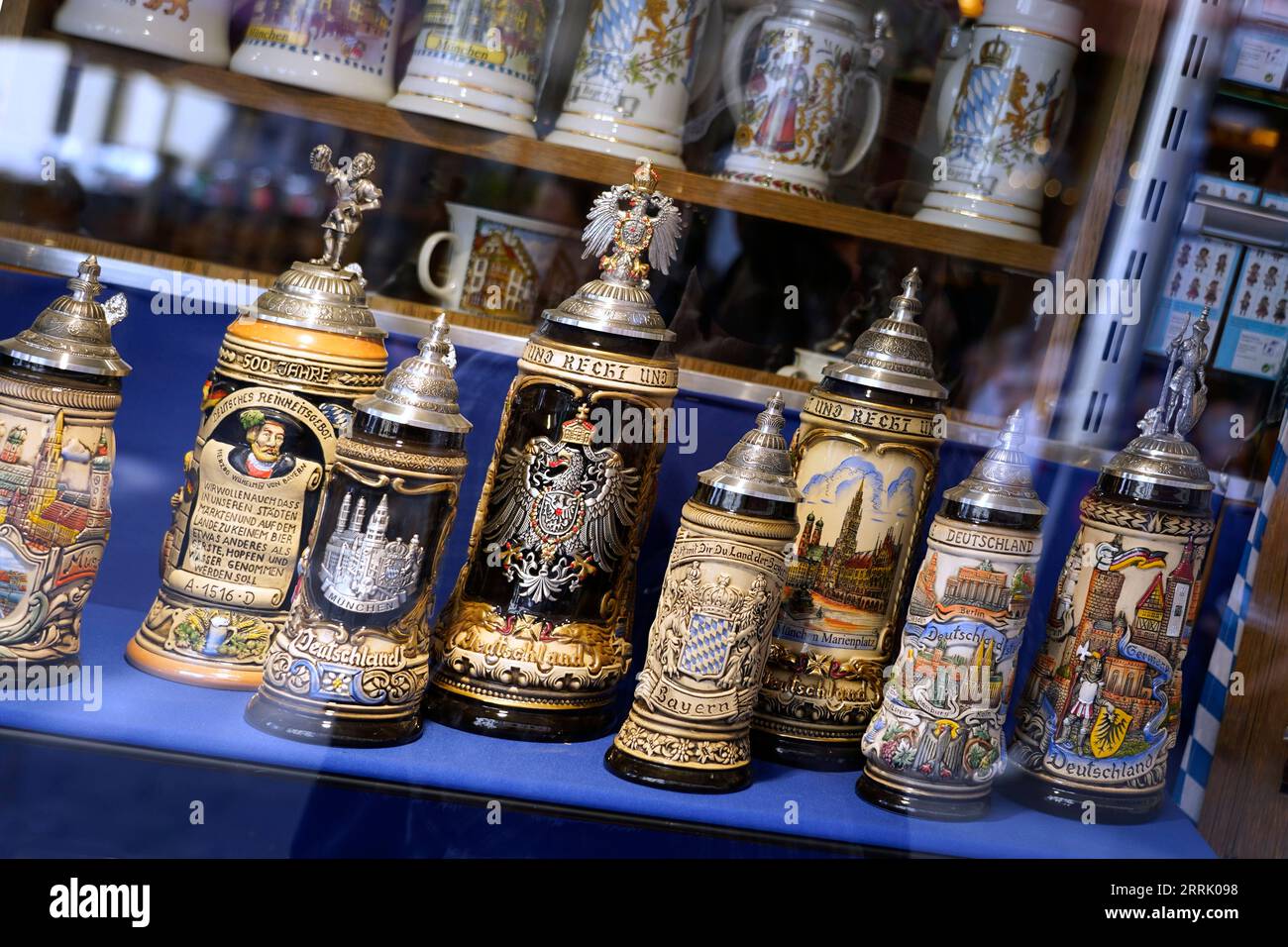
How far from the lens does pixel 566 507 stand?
1224 mm

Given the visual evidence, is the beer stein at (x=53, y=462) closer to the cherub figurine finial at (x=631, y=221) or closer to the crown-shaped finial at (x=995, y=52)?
the cherub figurine finial at (x=631, y=221)

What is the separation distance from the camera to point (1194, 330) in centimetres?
134

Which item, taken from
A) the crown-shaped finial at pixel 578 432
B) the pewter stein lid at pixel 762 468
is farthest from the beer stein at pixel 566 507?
the pewter stein lid at pixel 762 468

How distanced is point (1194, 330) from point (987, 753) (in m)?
0.48

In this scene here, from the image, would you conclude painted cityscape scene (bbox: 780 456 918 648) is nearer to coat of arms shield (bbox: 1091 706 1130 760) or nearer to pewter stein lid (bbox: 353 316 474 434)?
coat of arms shield (bbox: 1091 706 1130 760)

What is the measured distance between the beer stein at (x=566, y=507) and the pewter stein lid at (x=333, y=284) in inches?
6.4

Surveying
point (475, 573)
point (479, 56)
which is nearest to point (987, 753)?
point (475, 573)

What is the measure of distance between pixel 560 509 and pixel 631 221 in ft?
0.91

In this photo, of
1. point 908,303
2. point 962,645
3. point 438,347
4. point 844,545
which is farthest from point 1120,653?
point 438,347

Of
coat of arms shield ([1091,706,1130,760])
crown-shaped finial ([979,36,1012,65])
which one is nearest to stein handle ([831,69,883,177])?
crown-shaped finial ([979,36,1012,65])

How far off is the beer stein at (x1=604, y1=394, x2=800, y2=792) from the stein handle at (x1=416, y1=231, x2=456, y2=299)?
0.39 meters

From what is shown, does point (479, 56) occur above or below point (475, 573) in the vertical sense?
above

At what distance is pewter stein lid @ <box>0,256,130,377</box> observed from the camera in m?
1.09
